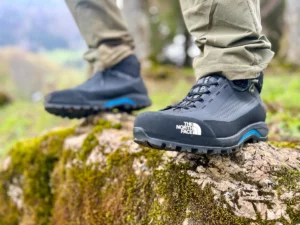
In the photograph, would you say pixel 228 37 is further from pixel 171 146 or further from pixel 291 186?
pixel 291 186

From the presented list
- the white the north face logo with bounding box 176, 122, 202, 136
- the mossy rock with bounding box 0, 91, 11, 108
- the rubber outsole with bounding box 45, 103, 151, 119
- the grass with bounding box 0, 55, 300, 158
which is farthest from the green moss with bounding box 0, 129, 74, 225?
the mossy rock with bounding box 0, 91, 11, 108

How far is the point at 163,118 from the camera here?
1214 millimetres

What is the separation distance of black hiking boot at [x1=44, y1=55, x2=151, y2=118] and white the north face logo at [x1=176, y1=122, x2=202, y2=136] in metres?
0.92

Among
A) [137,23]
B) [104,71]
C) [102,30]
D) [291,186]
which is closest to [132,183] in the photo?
[291,186]

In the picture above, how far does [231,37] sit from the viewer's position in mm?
1313

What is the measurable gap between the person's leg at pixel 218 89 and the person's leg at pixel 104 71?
71cm

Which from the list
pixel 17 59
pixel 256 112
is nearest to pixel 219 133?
pixel 256 112

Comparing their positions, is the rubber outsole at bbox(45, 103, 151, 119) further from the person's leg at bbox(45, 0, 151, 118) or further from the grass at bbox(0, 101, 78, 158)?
the grass at bbox(0, 101, 78, 158)

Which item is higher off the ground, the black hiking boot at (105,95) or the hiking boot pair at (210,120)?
the hiking boot pair at (210,120)

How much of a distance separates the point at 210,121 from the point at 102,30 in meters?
1.07

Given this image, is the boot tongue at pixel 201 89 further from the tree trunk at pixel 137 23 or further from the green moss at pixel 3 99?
the green moss at pixel 3 99

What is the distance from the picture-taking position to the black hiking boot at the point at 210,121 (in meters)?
1.19

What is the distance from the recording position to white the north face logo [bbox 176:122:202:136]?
1.19 metres

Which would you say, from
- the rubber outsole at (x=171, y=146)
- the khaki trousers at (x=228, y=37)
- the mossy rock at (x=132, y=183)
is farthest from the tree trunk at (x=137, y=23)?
the rubber outsole at (x=171, y=146)
